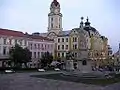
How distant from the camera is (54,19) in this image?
89.1m

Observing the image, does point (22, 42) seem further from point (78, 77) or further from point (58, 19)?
point (78, 77)

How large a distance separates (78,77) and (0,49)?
31.8 metres

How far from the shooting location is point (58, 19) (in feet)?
292

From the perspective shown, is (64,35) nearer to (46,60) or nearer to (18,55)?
(46,60)

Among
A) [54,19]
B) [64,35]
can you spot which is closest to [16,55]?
[64,35]

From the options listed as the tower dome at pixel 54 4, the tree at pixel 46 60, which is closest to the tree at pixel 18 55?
the tree at pixel 46 60

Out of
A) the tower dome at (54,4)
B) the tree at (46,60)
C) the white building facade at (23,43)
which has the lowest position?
the tree at (46,60)

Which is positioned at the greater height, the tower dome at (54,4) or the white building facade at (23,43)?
the tower dome at (54,4)

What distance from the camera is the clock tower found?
88.4 meters

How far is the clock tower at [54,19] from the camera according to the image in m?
88.4

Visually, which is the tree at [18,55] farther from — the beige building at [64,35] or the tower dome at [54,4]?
the tower dome at [54,4]

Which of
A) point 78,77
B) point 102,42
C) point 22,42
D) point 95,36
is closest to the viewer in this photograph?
point 78,77

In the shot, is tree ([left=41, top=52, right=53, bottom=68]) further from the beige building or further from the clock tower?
the clock tower

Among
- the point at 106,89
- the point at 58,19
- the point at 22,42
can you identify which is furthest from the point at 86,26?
the point at 106,89
